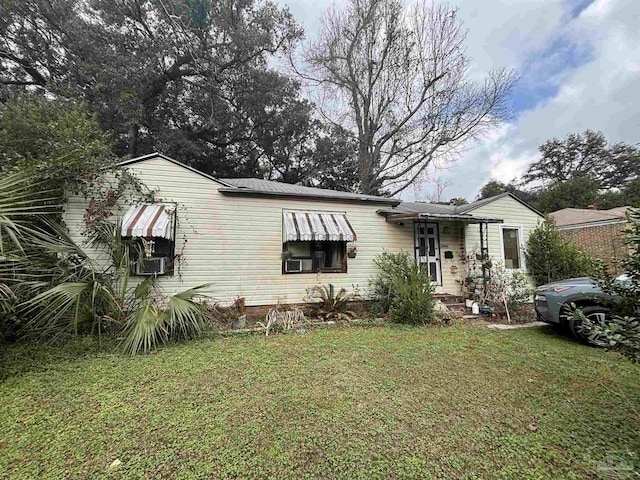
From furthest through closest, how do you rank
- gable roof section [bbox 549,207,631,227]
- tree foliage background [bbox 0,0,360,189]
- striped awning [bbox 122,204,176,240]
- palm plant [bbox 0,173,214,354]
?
gable roof section [bbox 549,207,631,227]
tree foliage background [bbox 0,0,360,189]
striped awning [bbox 122,204,176,240]
palm plant [bbox 0,173,214,354]

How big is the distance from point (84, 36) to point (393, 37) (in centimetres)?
1694

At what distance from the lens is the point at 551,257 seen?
10484 millimetres

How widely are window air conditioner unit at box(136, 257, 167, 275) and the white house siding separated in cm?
36

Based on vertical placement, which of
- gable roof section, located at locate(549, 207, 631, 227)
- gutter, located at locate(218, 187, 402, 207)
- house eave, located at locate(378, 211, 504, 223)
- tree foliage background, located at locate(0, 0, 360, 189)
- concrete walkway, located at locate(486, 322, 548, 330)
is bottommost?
concrete walkway, located at locate(486, 322, 548, 330)

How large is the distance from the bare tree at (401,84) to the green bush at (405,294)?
13125mm

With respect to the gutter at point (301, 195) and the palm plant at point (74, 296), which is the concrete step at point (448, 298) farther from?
the palm plant at point (74, 296)

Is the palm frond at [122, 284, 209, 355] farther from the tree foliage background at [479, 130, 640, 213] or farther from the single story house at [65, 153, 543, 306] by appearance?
the tree foliage background at [479, 130, 640, 213]

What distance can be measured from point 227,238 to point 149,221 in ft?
6.67

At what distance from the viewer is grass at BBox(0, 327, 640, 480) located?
2.51 m

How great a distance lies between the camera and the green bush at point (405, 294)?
7734mm

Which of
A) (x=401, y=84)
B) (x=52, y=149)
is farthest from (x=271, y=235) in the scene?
(x=401, y=84)

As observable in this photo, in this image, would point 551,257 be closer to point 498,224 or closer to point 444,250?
point 498,224

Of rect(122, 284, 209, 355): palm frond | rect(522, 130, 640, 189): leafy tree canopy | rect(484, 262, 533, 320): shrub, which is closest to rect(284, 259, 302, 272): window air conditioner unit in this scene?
rect(122, 284, 209, 355): palm frond

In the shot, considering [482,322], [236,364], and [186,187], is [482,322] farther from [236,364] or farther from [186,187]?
[186,187]
